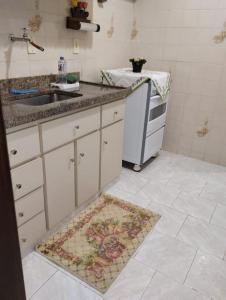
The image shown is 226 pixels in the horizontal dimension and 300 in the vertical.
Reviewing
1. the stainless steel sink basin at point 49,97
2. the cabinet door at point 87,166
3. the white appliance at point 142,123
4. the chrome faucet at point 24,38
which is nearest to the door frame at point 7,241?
the cabinet door at point 87,166

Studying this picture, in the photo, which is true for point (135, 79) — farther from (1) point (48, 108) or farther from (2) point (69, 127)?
(1) point (48, 108)

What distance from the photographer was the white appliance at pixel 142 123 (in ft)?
7.25

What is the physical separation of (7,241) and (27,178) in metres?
0.73

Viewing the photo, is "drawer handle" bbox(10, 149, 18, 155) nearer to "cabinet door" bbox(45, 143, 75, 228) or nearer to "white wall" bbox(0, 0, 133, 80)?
"cabinet door" bbox(45, 143, 75, 228)

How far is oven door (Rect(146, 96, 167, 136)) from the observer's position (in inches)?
90.0

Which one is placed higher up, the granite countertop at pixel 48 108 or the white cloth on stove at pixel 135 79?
the white cloth on stove at pixel 135 79

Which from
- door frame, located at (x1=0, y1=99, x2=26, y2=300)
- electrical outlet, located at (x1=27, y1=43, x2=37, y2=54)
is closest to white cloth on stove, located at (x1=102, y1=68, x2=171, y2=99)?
electrical outlet, located at (x1=27, y1=43, x2=37, y2=54)

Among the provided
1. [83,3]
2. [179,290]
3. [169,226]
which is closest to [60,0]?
[83,3]

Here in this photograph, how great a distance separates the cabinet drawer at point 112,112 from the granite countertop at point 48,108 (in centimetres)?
5

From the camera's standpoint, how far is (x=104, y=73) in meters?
2.31

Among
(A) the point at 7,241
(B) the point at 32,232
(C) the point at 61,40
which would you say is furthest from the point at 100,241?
(C) the point at 61,40

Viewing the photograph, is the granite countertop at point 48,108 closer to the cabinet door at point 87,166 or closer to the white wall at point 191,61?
the cabinet door at point 87,166

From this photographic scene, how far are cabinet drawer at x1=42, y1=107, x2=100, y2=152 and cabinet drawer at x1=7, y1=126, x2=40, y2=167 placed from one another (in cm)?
6

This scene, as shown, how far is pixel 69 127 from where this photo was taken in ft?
4.87
